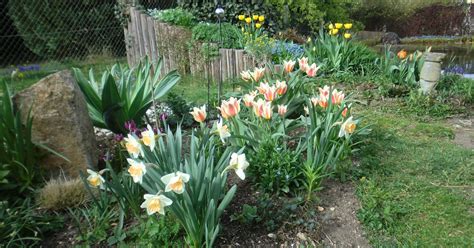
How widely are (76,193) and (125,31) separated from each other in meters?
7.08

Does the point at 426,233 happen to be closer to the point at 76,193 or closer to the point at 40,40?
the point at 76,193

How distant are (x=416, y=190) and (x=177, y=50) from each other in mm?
5330

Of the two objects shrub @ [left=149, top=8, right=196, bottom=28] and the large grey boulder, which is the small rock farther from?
shrub @ [left=149, top=8, right=196, bottom=28]

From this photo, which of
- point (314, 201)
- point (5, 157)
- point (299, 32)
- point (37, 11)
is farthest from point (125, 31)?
point (314, 201)

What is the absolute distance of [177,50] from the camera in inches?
278

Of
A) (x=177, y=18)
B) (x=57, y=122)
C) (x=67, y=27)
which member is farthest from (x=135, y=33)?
(x=57, y=122)

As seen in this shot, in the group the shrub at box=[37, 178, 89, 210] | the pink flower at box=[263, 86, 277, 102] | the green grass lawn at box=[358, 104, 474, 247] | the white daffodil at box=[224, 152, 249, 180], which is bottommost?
the green grass lawn at box=[358, 104, 474, 247]

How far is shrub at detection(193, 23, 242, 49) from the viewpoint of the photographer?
21.0ft

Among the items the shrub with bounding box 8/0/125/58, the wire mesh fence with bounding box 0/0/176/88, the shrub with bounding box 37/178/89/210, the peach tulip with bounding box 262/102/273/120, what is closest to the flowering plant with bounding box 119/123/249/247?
the peach tulip with bounding box 262/102/273/120

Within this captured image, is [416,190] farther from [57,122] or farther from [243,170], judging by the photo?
[57,122]

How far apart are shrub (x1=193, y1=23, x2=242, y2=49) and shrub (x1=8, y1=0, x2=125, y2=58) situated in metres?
3.34

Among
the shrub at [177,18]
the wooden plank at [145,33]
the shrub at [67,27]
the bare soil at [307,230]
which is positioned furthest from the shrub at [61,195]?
the shrub at [67,27]

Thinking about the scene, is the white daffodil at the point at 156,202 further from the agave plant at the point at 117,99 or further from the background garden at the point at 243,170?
the agave plant at the point at 117,99

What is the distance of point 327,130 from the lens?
7.93 ft
